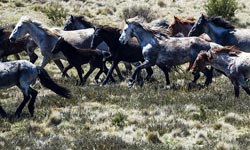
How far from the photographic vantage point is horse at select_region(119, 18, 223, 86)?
16.4 m

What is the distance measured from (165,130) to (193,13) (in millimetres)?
21320

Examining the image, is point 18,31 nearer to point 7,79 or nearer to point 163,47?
point 163,47

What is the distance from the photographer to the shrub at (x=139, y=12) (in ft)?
104

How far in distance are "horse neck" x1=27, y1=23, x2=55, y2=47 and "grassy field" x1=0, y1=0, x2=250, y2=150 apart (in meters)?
1.44

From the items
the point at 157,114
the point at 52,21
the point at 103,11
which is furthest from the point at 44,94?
the point at 103,11

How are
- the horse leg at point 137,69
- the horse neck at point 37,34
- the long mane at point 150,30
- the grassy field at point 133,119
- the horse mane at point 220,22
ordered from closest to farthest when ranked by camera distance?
the grassy field at point 133,119 < the horse leg at point 137,69 < the long mane at point 150,30 < the horse neck at point 37,34 < the horse mane at point 220,22

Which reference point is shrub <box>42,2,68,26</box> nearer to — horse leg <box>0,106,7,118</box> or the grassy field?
the grassy field

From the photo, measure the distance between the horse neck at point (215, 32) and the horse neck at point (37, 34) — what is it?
4753 mm

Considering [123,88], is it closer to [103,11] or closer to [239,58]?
[239,58]

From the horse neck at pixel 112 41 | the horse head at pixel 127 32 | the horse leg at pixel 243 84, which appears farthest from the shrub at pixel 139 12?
the horse leg at pixel 243 84

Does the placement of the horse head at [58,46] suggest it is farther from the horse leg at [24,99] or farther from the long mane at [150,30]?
the horse leg at [24,99]

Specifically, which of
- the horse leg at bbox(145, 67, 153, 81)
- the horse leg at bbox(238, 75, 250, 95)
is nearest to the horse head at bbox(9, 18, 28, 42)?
the horse leg at bbox(145, 67, 153, 81)

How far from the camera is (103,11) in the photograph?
32.2 metres

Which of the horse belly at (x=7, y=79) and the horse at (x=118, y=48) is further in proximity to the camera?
the horse at (x=118, y=48)
